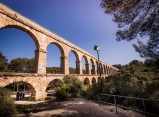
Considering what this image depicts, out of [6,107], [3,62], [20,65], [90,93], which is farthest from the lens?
[20,65]

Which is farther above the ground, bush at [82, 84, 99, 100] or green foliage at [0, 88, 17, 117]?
green foliage at [0, 88, 17, 117]

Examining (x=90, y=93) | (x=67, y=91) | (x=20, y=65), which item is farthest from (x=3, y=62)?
(x=90, y=93)

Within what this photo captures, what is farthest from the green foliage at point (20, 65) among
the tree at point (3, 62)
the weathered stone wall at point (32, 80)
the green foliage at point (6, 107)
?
the green foliage at point (6, 107)

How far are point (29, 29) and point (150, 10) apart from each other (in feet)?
30.9

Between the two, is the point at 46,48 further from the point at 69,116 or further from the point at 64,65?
the point at 69,116

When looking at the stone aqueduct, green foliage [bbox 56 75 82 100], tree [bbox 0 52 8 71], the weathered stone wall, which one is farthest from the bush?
tree [bbox 0 52 8 71]

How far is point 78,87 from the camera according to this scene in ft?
42.0

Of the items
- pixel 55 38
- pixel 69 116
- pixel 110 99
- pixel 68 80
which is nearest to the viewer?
pixel 69 116

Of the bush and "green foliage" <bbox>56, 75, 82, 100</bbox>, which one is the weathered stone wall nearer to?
"green foliage" <bbox>56, 75, 82, 100</bbox>

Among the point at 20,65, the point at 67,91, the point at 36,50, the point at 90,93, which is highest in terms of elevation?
the point at 20,65

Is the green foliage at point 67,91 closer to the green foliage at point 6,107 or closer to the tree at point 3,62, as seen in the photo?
the green foliage at point 6,107

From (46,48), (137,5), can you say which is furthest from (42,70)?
(137,5)

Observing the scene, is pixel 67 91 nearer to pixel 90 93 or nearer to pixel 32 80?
pixel 90 93

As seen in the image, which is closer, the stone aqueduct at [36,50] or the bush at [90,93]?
the stone aqueduct at [36,50]
